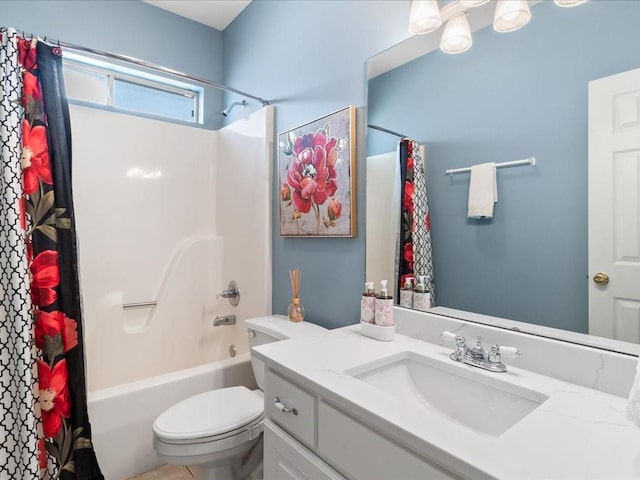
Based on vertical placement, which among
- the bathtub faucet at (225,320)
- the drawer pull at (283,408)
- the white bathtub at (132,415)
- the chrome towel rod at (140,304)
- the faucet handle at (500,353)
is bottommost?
the white bathtub at (132,415)

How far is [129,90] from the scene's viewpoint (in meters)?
2.46

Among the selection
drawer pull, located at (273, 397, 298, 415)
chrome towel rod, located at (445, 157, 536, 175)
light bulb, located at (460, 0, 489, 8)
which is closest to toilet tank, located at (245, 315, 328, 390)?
drawer pull, located at (273, 397, 298, 415)

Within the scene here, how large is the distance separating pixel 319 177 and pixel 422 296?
766 millimetres

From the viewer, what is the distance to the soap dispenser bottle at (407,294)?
1314 mm

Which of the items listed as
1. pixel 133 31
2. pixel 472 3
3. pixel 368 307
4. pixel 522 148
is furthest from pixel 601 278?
pixel 133 31

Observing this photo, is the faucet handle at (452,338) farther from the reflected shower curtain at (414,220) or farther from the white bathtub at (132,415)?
the white bathtub at (132,415)

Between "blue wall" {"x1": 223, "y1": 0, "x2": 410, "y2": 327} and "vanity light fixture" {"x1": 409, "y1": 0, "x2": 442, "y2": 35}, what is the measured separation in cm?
13

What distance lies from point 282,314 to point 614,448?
154cm

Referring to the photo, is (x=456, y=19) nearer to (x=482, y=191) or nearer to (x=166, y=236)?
(x=482, y=191)

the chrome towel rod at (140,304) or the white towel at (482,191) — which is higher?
the white towel at (482,191)

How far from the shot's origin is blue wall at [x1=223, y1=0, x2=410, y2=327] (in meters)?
1.52

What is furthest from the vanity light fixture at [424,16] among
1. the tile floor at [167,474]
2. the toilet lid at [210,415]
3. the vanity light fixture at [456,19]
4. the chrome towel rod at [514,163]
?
the tile floor at [167,474]

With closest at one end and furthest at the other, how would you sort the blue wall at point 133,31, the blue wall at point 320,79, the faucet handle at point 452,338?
the faucet handle at point 452,338, the blue wall at point 320,79, the blue wall at point 133,31

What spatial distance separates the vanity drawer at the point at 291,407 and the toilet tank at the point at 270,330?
1.57 ft
